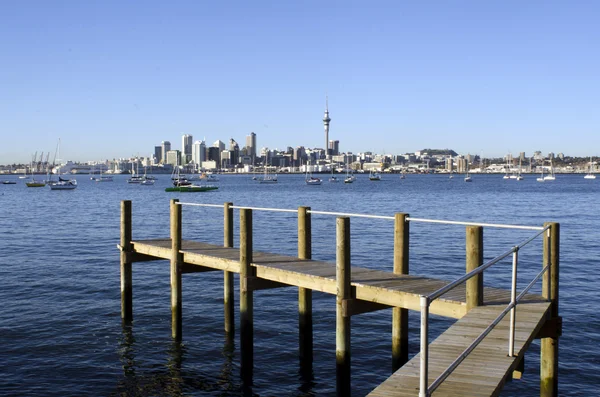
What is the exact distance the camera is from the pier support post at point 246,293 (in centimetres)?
1411

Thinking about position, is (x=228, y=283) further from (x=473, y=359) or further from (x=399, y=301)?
(x=473, y=359)

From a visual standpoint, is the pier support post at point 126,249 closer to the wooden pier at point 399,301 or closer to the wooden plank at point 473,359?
the wooden pier at point 399,301

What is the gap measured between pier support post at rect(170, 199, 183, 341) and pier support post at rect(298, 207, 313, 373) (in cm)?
343

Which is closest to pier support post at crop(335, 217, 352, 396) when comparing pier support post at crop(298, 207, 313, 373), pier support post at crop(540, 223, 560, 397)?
pier support post at crop(298, 207, 313, 373)

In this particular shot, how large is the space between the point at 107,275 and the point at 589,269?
72.5ft

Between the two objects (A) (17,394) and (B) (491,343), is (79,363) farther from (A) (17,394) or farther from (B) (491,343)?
(B) (491,343)

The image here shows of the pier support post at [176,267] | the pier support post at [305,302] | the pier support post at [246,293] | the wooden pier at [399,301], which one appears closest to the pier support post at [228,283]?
the wooden pier at [399,301]

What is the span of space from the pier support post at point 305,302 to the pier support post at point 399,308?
239cm

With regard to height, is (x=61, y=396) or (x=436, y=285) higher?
(x=436, y=285)

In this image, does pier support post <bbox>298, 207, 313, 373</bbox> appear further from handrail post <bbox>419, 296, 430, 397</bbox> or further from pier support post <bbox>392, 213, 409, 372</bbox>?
handrail post <bbox>419, 296, 430, 397</bbox>

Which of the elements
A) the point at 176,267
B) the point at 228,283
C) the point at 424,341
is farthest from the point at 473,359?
the point at 176,267

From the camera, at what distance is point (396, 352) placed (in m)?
13.7

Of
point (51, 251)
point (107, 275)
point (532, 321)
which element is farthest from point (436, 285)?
point (51, 251)

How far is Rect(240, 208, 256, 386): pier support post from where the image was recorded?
1411 cm
